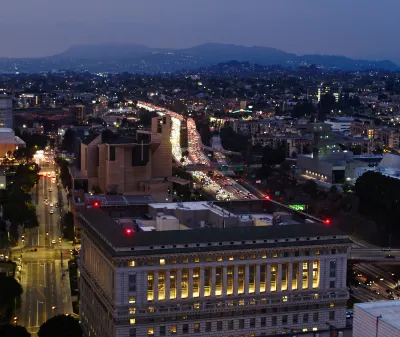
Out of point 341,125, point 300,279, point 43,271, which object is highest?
point 300,279

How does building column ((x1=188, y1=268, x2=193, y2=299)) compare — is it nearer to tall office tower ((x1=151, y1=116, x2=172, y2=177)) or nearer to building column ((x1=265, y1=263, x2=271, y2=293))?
building column ((x1=265, y1=263, x2=271, y2=293))

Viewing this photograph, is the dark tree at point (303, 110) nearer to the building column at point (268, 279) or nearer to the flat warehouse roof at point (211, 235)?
the flat warehouse roof at point (211, 235)

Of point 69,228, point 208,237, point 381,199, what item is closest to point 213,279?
point 208,237

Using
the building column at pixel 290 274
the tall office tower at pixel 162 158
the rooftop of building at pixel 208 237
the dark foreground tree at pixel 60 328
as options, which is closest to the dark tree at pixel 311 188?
the tall office tower at pixel 162 158

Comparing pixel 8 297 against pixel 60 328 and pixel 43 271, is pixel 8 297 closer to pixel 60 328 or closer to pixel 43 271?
pixel 60 328

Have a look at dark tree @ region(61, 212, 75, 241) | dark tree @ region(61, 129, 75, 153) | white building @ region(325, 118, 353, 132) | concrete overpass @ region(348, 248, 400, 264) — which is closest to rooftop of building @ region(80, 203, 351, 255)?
Answer: concrete overpass @ region(348, 248, 400, 264)

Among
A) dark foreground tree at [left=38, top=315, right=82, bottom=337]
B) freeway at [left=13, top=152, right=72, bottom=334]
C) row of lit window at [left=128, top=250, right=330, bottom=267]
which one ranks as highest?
row of lit window at [left=128, top=250, right=330, bottom=267]
